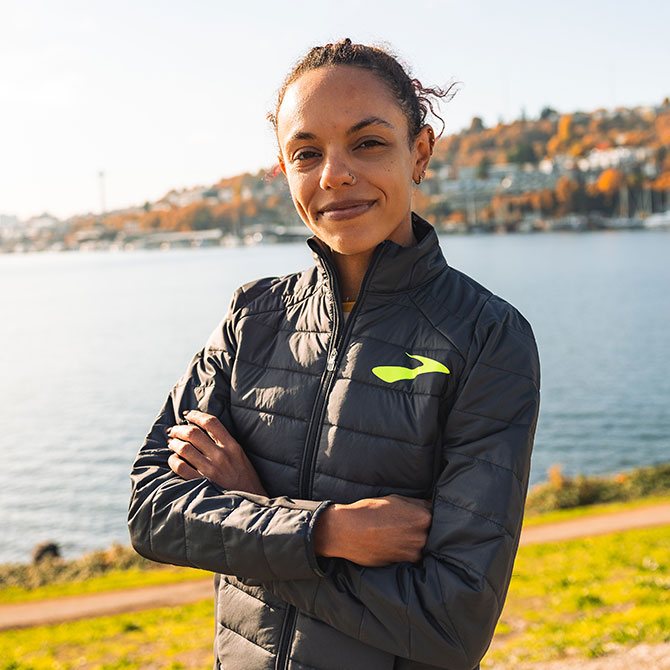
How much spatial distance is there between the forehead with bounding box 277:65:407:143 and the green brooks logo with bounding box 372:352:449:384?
1.95 ft

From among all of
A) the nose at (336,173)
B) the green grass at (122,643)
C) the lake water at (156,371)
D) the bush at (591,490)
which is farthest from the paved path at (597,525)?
the nose at (336,173)

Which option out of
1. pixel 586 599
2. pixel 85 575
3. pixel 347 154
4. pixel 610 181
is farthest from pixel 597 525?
pixel 610 181

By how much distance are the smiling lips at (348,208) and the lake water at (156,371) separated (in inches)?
832

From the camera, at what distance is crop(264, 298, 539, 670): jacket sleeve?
1.71 meters

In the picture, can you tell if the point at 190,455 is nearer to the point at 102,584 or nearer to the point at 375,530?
the point at 375,530

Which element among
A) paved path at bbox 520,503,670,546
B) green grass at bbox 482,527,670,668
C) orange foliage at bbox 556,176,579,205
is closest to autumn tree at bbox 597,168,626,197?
orange foliage at bbox 556,176,579,205

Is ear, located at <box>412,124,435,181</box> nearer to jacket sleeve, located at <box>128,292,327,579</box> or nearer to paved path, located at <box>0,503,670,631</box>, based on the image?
jacket sleeve, located at <box>128,292,327,579</box>

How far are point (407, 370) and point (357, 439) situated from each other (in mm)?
206

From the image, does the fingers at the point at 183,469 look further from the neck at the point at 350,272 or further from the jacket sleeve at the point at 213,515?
the neck at the point at 350,272

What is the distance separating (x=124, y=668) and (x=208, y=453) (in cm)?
687

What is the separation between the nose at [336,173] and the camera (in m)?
1.89

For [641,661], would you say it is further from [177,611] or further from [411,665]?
[177,611]

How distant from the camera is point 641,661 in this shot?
203 inches

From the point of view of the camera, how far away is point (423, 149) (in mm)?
2094
